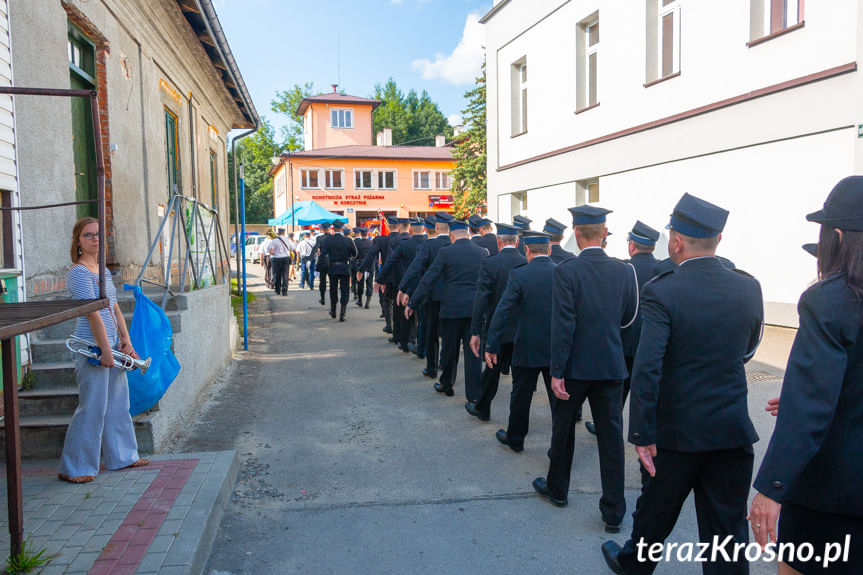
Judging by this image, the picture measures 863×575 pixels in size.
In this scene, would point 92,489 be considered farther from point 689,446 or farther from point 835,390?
point 835,390

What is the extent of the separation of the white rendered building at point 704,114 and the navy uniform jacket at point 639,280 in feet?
16.5

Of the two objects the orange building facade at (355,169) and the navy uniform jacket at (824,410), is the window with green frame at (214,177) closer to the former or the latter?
the navy uniform jacket at (824,410)

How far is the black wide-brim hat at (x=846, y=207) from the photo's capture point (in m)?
2.08

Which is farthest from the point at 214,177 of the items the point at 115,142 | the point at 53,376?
the point at 53,376

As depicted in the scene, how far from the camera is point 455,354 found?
780 cm

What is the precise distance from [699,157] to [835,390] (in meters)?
11.0

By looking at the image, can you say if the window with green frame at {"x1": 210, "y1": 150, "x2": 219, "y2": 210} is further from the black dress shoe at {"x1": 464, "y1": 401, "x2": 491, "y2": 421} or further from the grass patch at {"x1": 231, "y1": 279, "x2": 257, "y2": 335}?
the black dress shoe at {"x1": 464, "y1": 401, "x2": 491, "y2": 421}

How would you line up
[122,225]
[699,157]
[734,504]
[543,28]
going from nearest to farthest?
1. [734,504]
2. [122,225]
3. [699,157]
4. [543,28]

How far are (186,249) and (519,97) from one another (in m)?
13.7

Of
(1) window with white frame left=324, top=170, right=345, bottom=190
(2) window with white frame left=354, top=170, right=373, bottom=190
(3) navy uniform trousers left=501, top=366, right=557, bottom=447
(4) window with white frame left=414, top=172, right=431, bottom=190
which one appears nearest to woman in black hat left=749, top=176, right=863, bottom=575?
(3) navy uniform trousers left=501, top=366, right=557, bottom=447

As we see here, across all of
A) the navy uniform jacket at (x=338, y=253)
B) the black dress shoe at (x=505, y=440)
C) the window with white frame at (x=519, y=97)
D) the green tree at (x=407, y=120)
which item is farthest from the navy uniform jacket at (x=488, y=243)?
the green tree at (x=407, y=120)

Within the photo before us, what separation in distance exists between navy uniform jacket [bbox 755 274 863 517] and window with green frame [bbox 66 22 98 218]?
7154mm

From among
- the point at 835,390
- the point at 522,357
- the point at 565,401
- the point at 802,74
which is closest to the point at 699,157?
the point at 802,74

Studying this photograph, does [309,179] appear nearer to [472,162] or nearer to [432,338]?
[472,162]
